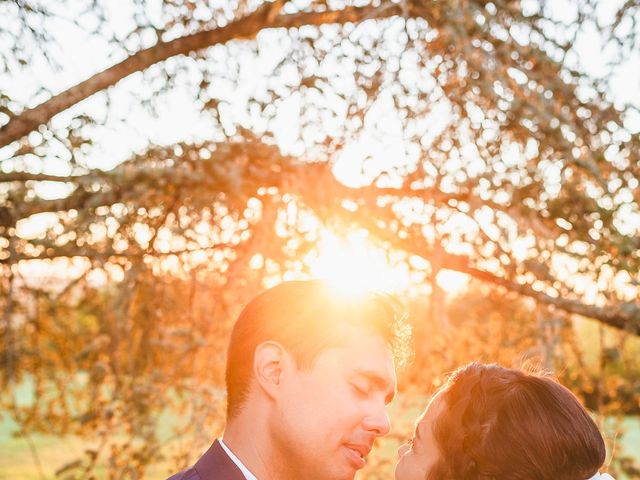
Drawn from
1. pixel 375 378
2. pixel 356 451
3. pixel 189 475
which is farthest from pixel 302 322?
pixel 189 475

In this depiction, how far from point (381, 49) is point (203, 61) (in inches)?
36.0

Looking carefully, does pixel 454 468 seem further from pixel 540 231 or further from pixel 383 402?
pixel 540 231

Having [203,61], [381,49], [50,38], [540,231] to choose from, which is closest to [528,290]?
[540,231]

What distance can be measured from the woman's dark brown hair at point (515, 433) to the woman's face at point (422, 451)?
0.08ft

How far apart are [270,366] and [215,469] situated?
0.34 m

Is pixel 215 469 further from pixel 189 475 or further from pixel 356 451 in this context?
pixel 356 451

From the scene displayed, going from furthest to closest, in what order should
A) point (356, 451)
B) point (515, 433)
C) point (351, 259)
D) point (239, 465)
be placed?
point (351, 259) < point (356, 451) < point (239, 465) < point (515, 433)

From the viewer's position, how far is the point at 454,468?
241 cm

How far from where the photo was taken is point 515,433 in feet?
7.64

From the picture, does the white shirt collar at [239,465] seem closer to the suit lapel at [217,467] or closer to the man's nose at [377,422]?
the suit lapel at [217,467]

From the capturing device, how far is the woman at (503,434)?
229cm

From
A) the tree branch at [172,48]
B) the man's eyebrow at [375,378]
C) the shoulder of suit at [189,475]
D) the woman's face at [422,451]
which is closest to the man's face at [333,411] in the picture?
the man's eyebrow at [375,378]

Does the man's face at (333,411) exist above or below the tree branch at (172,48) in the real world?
below

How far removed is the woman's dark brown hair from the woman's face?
0.08 feet
